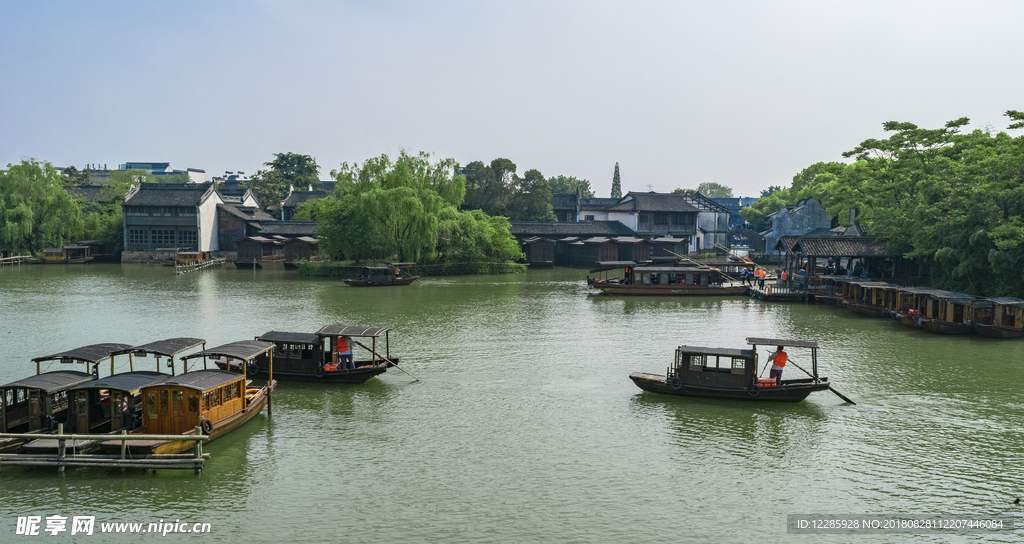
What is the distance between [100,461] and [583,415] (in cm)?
1237

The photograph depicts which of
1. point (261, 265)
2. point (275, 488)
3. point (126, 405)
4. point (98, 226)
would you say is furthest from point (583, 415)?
point (98, 226)

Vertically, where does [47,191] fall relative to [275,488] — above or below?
above

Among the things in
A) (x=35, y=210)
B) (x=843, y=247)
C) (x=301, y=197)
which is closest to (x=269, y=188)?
(x=301, y=197)

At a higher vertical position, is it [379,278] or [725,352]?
[379,278]

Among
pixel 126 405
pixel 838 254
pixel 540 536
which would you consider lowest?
pixel 540 536

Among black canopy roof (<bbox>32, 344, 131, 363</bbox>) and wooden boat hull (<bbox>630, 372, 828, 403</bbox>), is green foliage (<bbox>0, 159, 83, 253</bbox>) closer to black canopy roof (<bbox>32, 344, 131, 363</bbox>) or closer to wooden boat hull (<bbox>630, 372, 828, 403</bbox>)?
black canopy roof (<bbox>32, 344, 131, 363</bbox>)

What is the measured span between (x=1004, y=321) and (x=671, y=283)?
21.3m

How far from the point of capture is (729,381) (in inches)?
862

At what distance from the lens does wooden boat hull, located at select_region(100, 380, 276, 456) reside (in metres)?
16.1

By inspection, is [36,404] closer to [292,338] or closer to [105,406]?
[105,406]

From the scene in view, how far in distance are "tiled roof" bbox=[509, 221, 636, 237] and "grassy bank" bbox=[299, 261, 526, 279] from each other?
409 inches

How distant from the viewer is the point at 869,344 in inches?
1216

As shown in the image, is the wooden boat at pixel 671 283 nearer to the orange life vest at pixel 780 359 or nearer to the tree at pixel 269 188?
the orange life vest at pixel 780 359

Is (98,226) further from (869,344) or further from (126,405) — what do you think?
(869,344)
